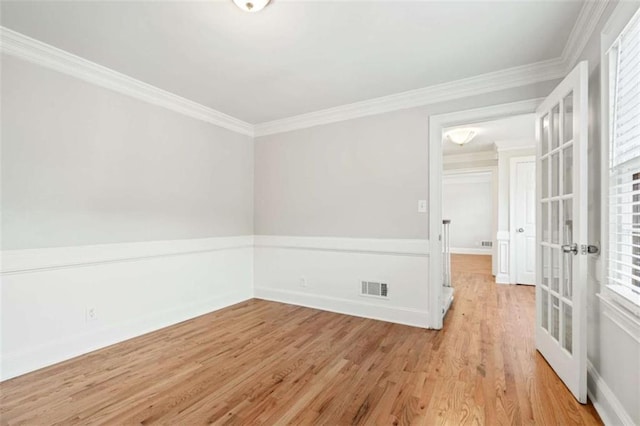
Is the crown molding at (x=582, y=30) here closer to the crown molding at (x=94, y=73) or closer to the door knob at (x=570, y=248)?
the door knob at (x=570, y=248)

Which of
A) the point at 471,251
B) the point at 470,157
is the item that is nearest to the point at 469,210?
the point at 471,251

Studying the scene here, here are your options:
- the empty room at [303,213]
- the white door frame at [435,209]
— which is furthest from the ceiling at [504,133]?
the white door frame at [435,209]

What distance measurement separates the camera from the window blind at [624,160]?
148 centimetres

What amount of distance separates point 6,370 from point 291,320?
7.46 ft

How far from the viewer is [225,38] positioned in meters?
2.24

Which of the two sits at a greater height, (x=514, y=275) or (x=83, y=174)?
(x=83, y=174)

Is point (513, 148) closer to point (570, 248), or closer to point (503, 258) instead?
point (503, 258)

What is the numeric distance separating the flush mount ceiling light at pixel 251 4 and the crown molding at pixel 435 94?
182cm

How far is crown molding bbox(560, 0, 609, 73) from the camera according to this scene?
1.82m

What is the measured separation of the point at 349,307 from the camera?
3604mm

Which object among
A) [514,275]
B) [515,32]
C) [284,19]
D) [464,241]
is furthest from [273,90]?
[464,241]

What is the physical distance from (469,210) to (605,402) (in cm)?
808

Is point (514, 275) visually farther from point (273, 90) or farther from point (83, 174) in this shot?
point (83, 174)

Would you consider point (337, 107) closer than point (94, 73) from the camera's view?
No
